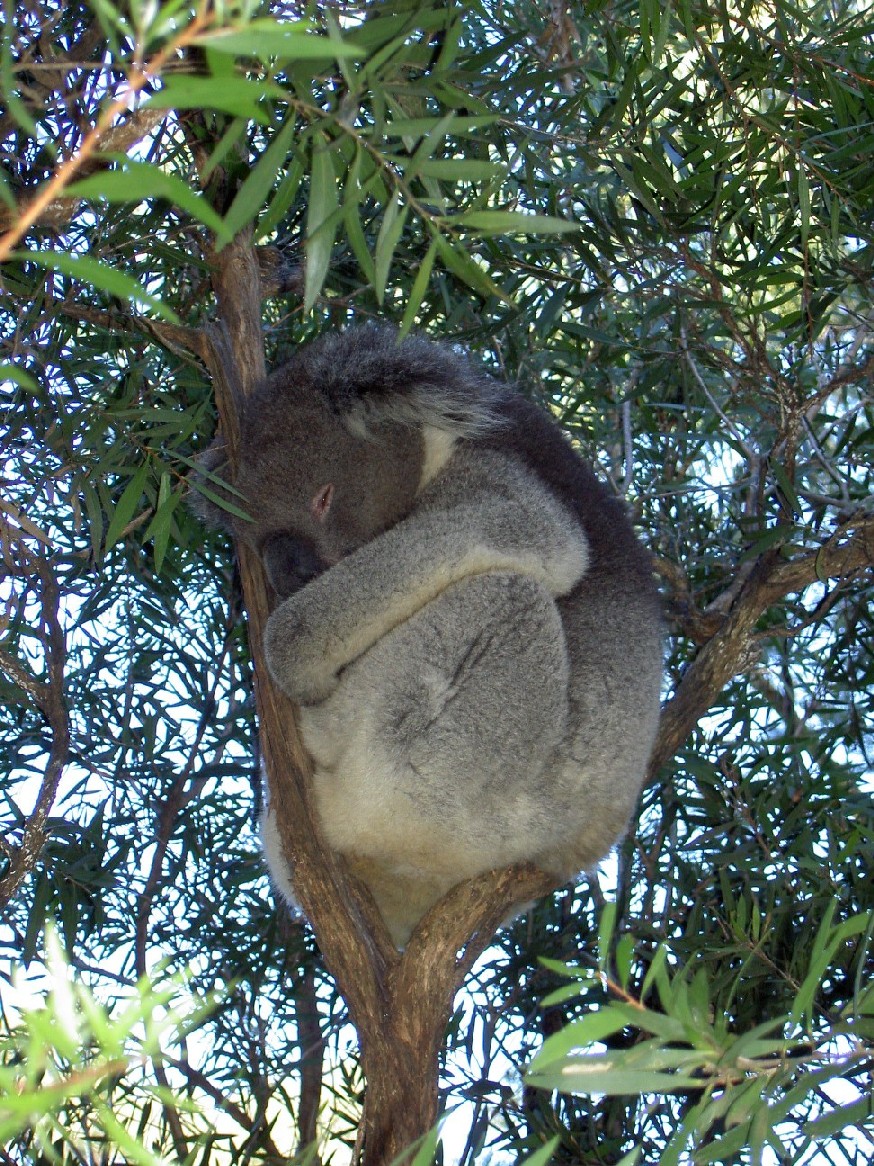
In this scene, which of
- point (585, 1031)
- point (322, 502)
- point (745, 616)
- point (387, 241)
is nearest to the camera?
point (585, 1031)

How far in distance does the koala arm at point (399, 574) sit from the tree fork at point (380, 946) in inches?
3.5

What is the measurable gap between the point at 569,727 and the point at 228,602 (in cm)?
159

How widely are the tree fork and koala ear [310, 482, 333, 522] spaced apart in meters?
0.26

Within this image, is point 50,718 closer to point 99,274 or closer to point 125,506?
point 125,506

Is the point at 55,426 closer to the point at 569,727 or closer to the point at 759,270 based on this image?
the point at 569,727

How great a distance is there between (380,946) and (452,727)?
463 mm

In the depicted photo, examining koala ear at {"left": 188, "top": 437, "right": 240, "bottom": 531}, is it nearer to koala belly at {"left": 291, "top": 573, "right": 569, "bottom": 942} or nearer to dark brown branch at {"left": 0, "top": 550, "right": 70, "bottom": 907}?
dark brown branch at {"left": 0, "top": 550, "right": 70, "bottom": 907}

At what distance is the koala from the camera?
247cm

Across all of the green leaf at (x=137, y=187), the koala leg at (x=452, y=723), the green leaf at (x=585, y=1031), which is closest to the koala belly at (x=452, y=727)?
the koala leg at (x=452, y=723)

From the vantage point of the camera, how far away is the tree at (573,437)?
2.26 meters

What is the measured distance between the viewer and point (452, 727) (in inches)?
97.0

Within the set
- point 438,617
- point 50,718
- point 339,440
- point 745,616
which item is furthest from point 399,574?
point 745,616

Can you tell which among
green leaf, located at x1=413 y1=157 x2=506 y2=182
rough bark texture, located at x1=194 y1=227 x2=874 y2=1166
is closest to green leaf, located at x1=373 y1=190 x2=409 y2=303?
green leaf, located at x1=413 y1=157 x2=506 y2=182

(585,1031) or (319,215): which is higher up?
(319,215)
